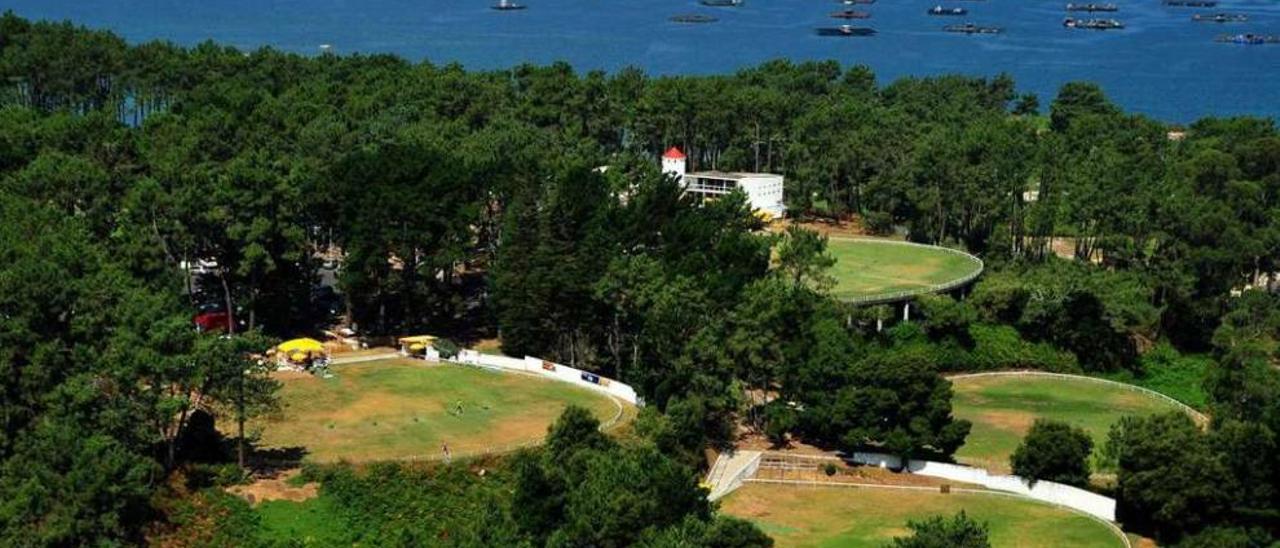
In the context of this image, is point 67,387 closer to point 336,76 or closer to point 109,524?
point 109,524

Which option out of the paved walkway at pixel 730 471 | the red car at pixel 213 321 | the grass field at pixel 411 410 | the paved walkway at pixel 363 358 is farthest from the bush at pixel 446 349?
the paved walkway at pixel 730 471

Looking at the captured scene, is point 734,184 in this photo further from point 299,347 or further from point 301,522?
point 301,522

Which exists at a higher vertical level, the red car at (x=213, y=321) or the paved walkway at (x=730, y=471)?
the red car at (x=213, y=321)

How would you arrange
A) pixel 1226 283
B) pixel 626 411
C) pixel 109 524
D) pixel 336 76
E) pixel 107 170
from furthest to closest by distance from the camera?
pixel 336 76 → pixel 1226 283 → pixel 107 170 → pixel 626 411 → pixel 109 524

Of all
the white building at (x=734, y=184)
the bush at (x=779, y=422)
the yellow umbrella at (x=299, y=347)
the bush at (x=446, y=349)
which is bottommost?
the bush at (x=779, y=422)

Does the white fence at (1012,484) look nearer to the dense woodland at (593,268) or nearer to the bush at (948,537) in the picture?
the dense woodland at (593,268)

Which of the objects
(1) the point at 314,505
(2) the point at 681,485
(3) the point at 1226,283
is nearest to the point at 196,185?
(1) the point at 314,505

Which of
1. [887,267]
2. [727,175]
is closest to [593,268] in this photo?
[887,267]
